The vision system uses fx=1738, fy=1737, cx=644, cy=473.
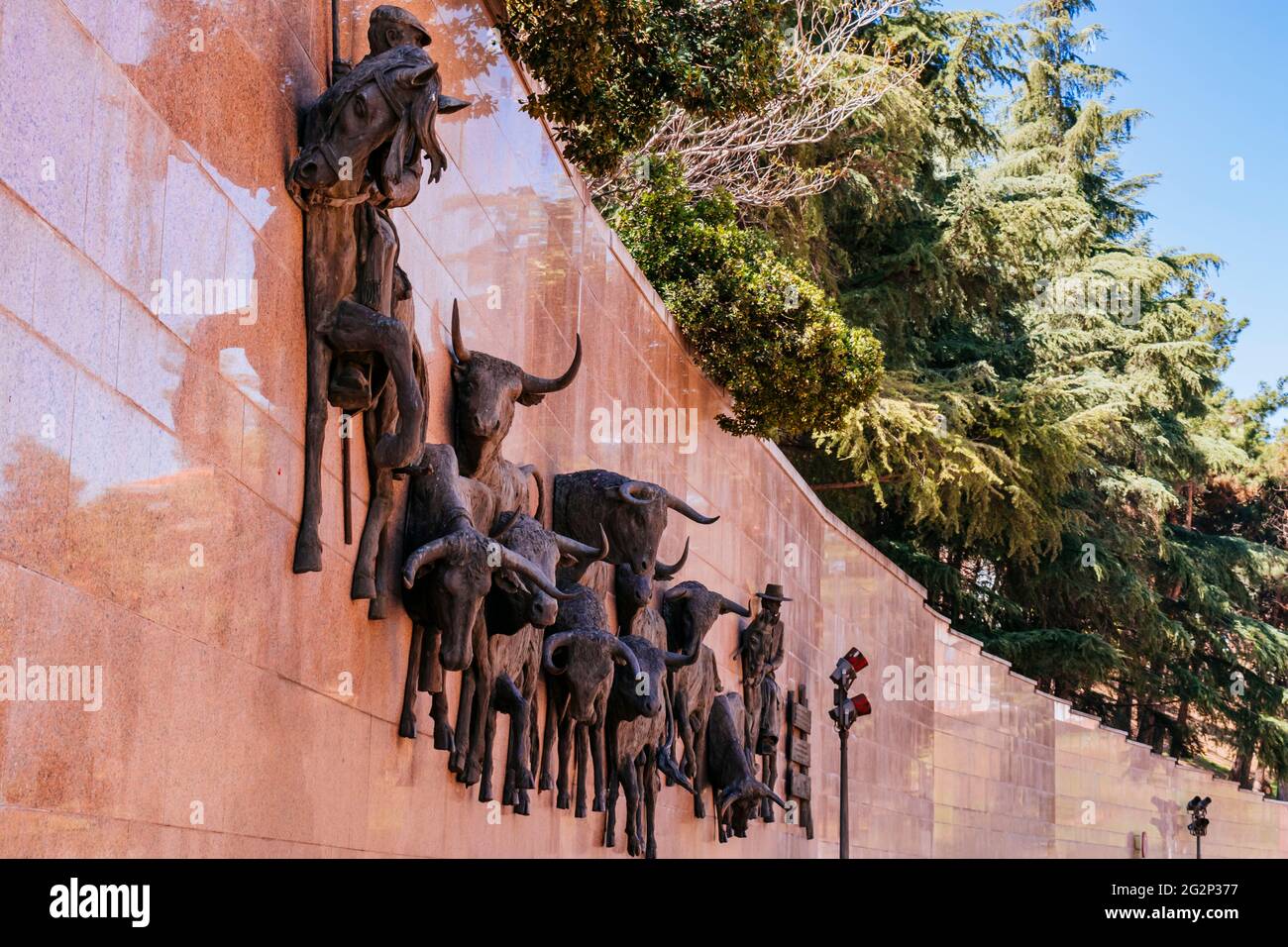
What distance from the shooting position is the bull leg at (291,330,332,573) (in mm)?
6719

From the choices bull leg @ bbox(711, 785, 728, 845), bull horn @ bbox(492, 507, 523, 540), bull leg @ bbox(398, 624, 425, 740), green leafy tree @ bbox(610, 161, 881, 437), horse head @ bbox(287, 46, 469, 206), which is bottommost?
bull leg @ bbox(711, 785, 728, 845)

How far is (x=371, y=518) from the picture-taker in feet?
24.9

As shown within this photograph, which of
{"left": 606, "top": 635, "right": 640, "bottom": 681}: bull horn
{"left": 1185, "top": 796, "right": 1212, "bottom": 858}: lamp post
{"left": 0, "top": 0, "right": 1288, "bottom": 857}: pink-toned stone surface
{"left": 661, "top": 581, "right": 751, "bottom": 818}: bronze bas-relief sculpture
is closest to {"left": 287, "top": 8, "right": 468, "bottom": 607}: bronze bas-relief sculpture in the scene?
{"left": 0, "top": 0, "right": 1288, "bottom": 857}: pink-toned stone surface

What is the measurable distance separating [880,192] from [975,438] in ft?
16.3

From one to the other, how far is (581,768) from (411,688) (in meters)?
3.25

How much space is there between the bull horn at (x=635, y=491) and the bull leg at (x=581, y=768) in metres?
1.62

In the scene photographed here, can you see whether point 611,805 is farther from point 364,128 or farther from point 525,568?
point 364,128

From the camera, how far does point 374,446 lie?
746 cm

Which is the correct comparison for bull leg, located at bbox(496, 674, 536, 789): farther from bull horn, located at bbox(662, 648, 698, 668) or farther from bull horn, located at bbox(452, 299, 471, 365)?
bull horn, located at bbox(662, 648, 698, 668)

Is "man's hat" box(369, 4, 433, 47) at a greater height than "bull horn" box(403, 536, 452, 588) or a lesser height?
greater

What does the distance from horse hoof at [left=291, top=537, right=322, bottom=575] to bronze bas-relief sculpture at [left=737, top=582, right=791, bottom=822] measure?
1045 centimetres

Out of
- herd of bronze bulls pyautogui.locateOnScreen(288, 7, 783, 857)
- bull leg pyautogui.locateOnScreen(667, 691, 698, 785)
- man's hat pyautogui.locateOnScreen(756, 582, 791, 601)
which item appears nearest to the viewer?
herd of bronze bulls pyautogui.locateOnScreen(288, 7, 783, 857)
